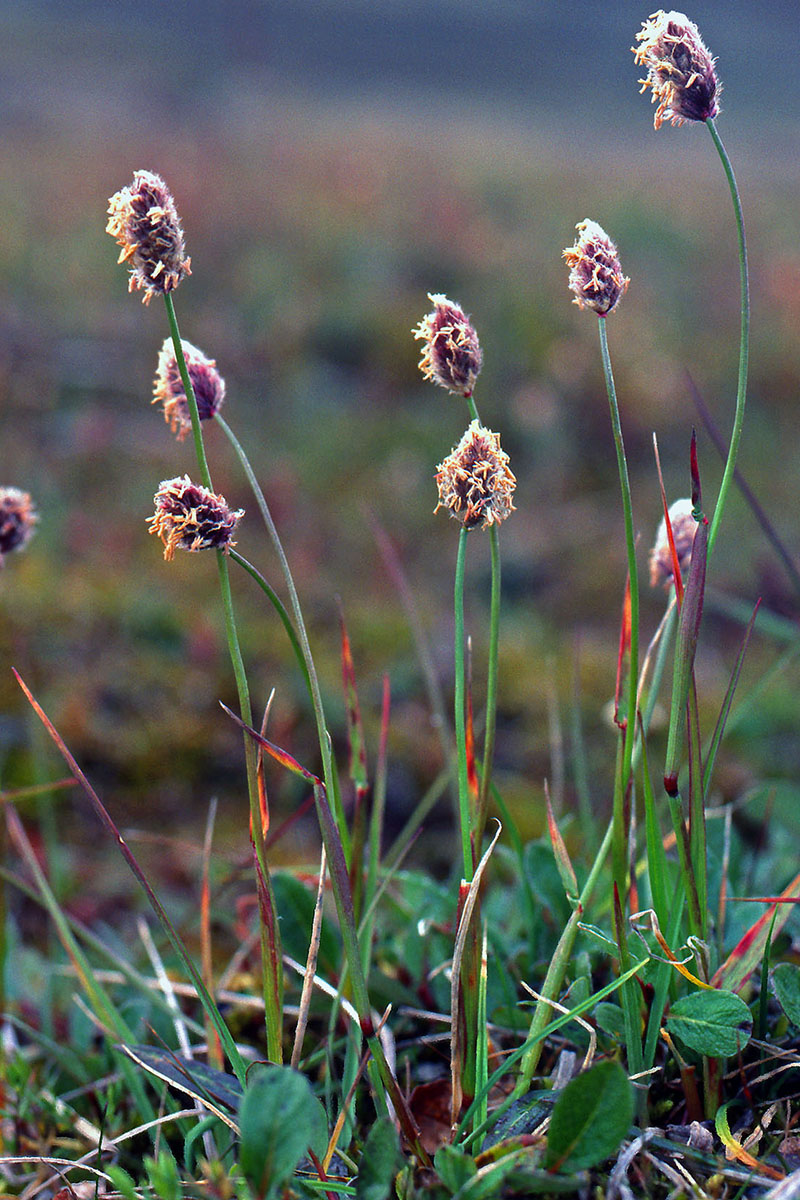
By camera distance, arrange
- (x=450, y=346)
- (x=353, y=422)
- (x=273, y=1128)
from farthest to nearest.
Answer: (x=353, y=422), (x=450, y=346), (x=273, y=1128)

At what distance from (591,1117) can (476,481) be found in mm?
557

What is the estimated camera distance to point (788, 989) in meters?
0.98

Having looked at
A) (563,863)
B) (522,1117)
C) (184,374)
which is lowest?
(522,1117)

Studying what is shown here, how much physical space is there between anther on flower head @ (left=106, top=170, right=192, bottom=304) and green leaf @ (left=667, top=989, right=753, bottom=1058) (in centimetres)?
84

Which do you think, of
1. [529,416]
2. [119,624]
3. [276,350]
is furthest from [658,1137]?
Answer: [276,350]

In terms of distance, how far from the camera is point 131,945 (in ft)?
6.51

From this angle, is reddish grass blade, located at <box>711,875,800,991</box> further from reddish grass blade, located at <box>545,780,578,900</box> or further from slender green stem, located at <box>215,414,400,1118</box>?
slender green stem, located at <box>215,414,400,1118</box>

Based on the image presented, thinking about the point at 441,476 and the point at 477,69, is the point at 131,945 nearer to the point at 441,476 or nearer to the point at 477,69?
the point at 441,476

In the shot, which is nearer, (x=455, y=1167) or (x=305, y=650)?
(x=455, y=1167)

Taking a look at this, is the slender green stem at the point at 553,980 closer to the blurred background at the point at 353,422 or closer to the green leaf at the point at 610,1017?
the green leaf at the point at 610,1017

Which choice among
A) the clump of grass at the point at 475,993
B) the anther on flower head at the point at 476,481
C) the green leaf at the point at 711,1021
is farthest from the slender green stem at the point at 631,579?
the green leaf at the point at 711,1021

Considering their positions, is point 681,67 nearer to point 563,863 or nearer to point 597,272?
point 597,272

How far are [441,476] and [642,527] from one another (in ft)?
10.8

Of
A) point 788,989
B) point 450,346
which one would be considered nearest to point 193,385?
point 450,346
